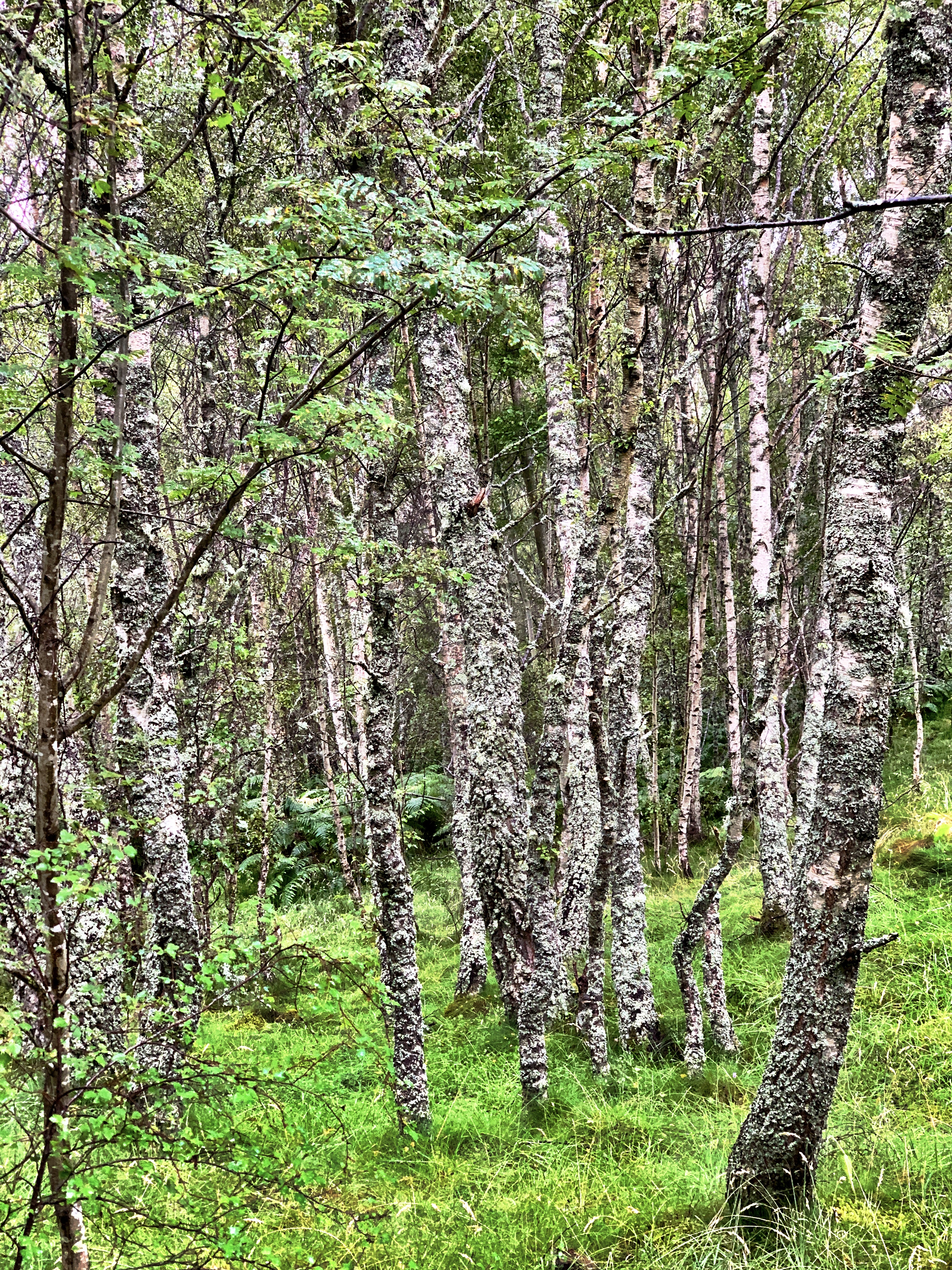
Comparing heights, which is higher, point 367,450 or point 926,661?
point 367,450

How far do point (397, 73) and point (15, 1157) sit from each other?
731cm

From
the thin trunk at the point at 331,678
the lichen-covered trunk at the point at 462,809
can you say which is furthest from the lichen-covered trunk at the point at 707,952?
the thin trunk at the point at 331,678

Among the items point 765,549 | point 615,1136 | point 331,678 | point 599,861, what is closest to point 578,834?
point 599,861

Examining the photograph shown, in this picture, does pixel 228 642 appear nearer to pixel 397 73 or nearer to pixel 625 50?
pixel 397 73

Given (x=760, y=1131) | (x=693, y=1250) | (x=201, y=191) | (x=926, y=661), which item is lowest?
(x=693, y=1250)

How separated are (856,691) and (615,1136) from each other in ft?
9.73

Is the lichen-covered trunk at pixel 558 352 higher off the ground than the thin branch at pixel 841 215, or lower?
higher

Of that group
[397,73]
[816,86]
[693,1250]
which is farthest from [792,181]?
[693,1250]

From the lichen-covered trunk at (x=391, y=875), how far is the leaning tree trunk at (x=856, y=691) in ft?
7.32

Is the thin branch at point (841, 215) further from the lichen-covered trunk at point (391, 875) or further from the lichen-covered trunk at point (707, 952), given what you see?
the lichen-covered trunk at point (707, 952)

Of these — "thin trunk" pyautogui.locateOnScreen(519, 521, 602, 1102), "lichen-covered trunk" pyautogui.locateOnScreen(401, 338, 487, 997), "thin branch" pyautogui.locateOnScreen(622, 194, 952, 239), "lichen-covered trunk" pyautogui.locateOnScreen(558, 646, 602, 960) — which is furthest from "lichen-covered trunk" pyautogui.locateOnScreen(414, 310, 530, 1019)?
"thin branch" pyautogui.locateOnScreen(622, 194, 952, 239)

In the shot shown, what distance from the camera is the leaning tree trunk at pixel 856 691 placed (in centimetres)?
270

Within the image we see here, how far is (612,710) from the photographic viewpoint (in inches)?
197

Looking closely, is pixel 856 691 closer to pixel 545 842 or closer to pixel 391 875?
pixel 545 842
